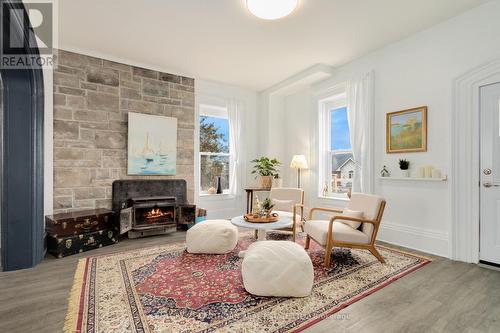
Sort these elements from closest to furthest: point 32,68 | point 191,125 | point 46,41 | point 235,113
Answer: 1. point 32,68
2. point 46,41
3. point 191,125
4. point 235,113

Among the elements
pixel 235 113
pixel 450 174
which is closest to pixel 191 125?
pixel 235 113

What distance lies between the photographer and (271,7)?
2744mm

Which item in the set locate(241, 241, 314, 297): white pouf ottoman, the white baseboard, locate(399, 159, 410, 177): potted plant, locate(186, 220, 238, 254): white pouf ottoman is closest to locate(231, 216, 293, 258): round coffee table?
locate(186, 220, 238, 254): white pouf ottoman

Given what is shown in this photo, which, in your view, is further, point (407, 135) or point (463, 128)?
point (407, 135)

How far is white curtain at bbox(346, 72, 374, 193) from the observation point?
13.6ft

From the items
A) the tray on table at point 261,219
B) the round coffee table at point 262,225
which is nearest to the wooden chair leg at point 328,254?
the round coffee table at point 262,225

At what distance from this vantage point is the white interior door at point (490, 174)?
2908 mm

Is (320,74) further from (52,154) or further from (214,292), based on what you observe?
(52,154)

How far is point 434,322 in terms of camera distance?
1896mm

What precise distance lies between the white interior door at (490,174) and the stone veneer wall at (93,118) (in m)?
4.76

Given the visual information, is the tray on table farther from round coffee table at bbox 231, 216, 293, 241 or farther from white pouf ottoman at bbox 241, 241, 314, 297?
white pouf ottoman at bbox 241, 241, 314, 297

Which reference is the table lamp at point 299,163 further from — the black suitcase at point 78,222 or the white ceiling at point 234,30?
the black suitcase at point 78,222

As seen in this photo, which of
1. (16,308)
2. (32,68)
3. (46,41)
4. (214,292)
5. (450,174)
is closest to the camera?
(16,308)

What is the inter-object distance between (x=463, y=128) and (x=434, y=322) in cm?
239
